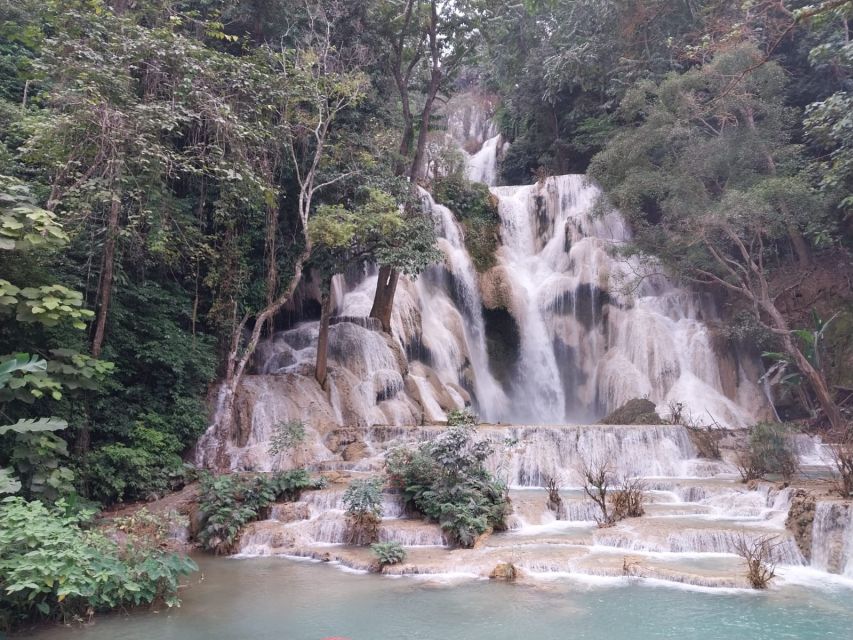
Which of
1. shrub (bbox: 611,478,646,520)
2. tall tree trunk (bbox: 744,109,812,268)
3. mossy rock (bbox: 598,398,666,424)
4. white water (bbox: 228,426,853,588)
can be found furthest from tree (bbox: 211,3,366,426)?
tall tree trunk (bbox: 744,109,812,268)

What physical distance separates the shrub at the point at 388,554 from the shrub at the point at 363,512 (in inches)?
39.0

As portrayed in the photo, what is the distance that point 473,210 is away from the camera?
22.5 metres

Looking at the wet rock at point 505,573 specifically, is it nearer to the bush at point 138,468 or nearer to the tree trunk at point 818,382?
the bush at point 138,468

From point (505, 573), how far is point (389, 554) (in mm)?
1510

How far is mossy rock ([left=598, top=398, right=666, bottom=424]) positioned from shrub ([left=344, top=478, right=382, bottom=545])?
8.31 metres

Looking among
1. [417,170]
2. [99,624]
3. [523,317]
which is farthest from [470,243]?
[99,624]

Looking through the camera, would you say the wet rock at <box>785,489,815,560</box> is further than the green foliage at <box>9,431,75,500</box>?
Yes

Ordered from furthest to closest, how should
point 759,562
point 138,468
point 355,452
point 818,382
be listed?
point 818,382, point 355,452, point 138,468, point 759,562

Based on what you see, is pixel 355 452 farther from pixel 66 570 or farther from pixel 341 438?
pixel 66 570

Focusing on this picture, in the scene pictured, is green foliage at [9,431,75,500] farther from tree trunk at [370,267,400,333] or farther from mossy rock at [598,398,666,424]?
mossy rock at [598,398,666,424]

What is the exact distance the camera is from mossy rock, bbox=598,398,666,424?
50.1 ft

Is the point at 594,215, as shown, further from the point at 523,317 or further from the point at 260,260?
the point at 260,260

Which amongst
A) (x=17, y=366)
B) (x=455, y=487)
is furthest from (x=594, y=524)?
(x=17, y=366)

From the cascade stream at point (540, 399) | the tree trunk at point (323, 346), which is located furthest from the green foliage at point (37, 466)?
the tree trunk at point (323, 346)
